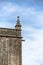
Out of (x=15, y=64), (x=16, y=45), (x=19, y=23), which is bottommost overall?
(x=15, y=64)

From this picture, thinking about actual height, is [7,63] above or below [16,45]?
below

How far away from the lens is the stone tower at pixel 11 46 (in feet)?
109

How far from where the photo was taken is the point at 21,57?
33594mm

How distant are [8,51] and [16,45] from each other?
4.57ft

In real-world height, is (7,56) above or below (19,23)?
below

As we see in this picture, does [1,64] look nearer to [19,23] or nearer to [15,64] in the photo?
[15,64]

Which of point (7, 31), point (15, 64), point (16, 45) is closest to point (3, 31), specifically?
A: point (7, 31)

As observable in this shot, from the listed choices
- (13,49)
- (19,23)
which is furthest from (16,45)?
(19,23)

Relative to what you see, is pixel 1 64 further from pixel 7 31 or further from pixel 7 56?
pixel 7 31

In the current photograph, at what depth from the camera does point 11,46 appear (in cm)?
3353

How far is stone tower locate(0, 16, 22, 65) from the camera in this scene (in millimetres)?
33094

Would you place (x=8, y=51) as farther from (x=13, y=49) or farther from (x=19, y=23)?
(x=19, y=23)

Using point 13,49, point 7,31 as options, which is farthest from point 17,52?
point 7,31

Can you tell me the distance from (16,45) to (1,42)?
206cm
